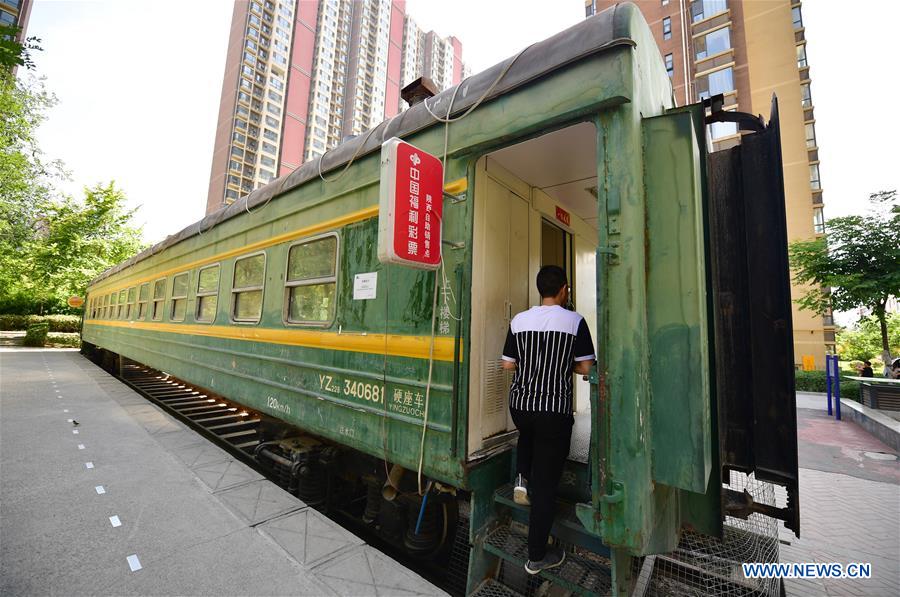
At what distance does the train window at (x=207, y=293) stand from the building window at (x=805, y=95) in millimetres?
31798

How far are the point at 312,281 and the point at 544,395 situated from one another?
2.45 metres

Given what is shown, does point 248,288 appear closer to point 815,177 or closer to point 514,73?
point 514,73

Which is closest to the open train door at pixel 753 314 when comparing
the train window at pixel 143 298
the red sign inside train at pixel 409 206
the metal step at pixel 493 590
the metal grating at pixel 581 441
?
the metal grating at pixel 581 441

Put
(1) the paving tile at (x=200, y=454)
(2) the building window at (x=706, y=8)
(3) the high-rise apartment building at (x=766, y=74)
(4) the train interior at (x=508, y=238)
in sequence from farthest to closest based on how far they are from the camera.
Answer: (2) the building window at (x=706, y=8) → (3) the high-rise apartment building at (x=766, y=74) → (1) the paving tile at (x=200, y=454) → (4) the train interior at (x=508, y=238)

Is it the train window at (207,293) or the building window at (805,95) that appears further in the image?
the building window at (805,95)

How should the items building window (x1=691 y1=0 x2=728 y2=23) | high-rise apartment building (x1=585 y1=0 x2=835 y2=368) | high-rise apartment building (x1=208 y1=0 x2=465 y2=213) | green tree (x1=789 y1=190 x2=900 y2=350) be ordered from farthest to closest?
high-rise apartment building (x1=208 y1=0 x2=465 y2=213)
building window (x1=691 y1=0 x2=728 y2=23)
high-rise apartment building (x1=585 y1=0 x2=835 y2=368)
green tree (x1=789 y1=190 x2=900 y2=350)

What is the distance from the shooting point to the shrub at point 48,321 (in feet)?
73.9

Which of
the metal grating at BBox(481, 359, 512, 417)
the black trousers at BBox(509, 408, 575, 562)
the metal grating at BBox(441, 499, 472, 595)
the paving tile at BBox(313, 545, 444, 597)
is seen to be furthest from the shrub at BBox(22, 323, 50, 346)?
the black trousers at BBox(509, 408, 575, 562)

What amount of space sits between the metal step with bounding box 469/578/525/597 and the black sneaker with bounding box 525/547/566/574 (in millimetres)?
310

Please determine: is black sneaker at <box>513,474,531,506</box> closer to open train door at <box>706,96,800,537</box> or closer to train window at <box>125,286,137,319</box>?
open train door at <box>706,96,800,537</box>

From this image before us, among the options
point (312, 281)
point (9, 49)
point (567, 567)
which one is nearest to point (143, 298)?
point (9, 49)

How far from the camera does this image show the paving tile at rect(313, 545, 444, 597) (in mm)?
2242

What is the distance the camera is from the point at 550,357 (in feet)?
7.39

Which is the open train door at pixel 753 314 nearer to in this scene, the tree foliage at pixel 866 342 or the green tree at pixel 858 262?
the green tree at pixel 858 262
